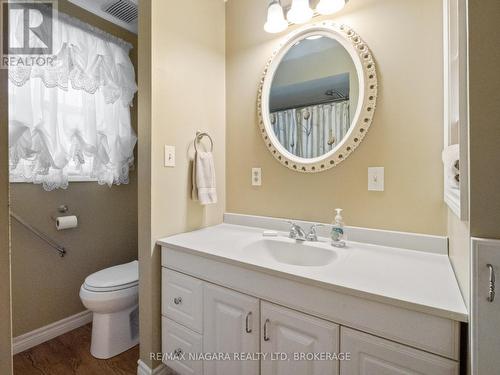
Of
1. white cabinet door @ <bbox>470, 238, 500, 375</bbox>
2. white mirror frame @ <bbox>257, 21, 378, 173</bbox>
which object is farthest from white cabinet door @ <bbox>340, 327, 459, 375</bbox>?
white mirror frame @ <bbox>257, 21, 378, 173</bbox>

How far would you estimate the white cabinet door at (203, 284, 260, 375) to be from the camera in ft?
3.28

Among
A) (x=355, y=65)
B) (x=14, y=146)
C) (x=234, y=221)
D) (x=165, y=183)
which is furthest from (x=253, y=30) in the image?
(x=14, y=146)

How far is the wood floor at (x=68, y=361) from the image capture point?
1.42m

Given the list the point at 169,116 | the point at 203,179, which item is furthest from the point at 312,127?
the point at 169,116

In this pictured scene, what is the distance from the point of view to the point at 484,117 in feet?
1.89

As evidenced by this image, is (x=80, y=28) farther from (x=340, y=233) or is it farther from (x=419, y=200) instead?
(x=419, y=200)

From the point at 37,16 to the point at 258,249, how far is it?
2.00 metres

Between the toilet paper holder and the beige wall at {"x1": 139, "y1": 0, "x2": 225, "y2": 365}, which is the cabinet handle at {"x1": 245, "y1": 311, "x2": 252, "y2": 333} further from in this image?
the toilet paper holder


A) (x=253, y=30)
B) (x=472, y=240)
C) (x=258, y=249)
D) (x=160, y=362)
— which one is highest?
(x=253, y=30)

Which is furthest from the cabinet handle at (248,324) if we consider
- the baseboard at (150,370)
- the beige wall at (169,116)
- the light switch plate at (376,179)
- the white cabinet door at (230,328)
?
the light switch plate at (376,179)

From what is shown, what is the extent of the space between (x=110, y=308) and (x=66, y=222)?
67 cm

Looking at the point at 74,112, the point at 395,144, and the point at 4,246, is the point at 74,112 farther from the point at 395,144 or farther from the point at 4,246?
the point at 395,144

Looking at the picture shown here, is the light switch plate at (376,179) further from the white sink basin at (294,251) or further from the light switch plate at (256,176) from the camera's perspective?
the light switch plate at (256,176)

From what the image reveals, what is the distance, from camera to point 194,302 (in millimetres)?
1186
